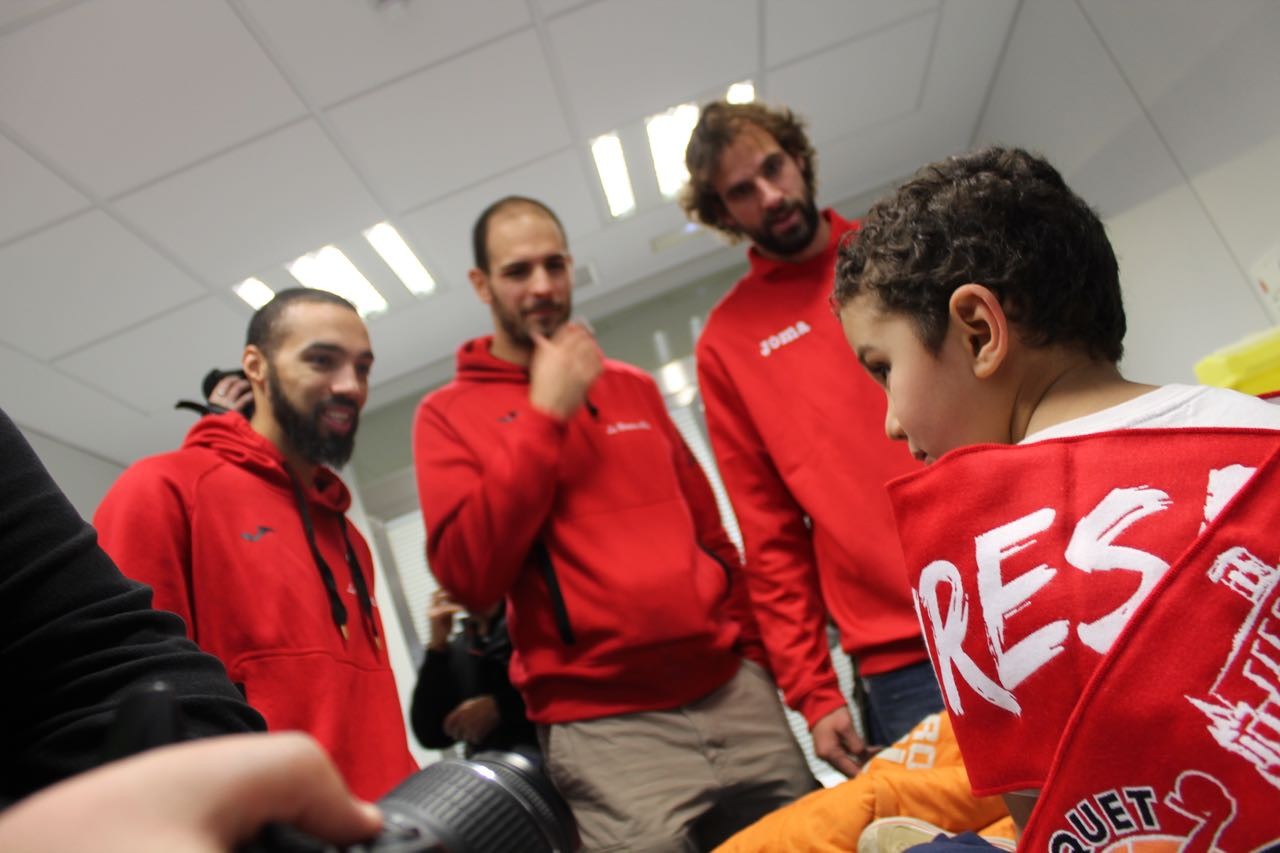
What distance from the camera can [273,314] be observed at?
122cm

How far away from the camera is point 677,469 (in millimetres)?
1762

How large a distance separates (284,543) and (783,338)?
1.02m

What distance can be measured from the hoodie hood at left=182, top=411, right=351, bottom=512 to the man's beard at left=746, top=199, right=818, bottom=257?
1.03 metres

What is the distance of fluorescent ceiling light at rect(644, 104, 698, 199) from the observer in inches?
112

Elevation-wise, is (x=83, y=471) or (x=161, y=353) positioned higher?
(x=161, y=353)

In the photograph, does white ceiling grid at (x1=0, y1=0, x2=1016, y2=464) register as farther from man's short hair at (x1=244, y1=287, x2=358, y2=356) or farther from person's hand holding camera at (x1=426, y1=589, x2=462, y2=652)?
person's hand holding camera at (x1=426, y1=589, x2=462, y2=652)

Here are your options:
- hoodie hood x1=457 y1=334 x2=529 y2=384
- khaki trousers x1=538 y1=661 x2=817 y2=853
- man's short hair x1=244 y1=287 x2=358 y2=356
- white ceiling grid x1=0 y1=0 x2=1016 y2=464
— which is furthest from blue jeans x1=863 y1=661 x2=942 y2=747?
white ceiling grid x1=0 y1=0 x2=1016 y2=464

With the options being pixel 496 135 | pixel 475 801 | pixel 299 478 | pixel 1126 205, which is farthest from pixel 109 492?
pixel 1126 205

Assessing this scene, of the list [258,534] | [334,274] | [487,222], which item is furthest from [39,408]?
[334,274]

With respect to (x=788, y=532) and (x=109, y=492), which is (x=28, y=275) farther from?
(x=788, y=532)

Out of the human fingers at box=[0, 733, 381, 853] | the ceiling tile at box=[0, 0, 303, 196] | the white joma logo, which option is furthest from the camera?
the ceiling tile at box=[0, 0, 303, 196]

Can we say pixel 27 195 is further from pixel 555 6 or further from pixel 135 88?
pixel 555 6

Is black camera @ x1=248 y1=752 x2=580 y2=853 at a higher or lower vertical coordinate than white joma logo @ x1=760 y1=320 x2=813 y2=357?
lower

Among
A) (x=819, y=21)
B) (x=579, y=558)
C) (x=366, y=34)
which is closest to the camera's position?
(x=579, y=558)
